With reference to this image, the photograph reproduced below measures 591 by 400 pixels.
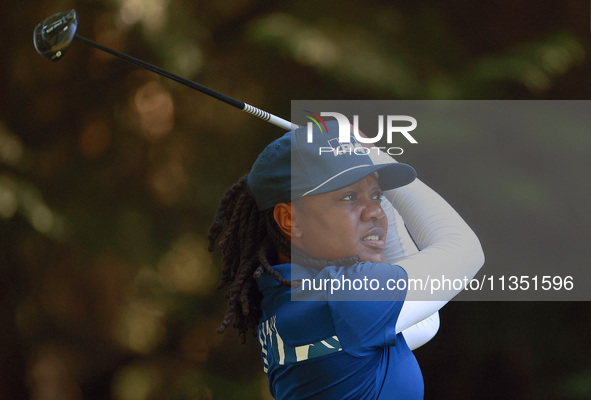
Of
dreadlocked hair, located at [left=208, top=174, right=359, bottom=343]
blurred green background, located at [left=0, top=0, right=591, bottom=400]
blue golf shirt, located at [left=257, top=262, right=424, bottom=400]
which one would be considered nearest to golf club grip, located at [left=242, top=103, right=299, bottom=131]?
dreadlocked hair, located at [left=208, top=174, right=359, bottom=343]

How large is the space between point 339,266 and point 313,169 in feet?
0.44

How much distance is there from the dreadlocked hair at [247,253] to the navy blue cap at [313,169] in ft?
0.13

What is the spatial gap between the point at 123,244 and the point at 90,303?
0.19 meters

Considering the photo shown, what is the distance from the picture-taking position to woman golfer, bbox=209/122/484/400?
83 centimetres

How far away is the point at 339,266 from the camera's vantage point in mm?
864

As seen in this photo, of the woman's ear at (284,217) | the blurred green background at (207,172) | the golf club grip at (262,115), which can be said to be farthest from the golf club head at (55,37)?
the blurred green background at (207,172)

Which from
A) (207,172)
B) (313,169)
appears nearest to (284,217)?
(313,169)

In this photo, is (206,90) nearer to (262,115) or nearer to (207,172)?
(262,115)

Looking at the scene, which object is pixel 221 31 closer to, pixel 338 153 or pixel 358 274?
pixel 338 153

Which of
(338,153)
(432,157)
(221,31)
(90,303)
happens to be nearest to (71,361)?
(90,303)

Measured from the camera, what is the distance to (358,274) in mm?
A: 812

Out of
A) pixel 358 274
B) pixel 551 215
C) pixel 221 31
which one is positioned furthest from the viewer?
pixel 221 31

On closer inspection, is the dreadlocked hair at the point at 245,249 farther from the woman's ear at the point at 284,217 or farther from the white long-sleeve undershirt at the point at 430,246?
the white long-sleeve undershirt at the point at 430,246

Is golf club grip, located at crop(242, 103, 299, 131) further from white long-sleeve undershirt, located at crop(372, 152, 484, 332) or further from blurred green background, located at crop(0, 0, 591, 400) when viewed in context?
blurred green background, located at crop(0, 0, 591, 400)
